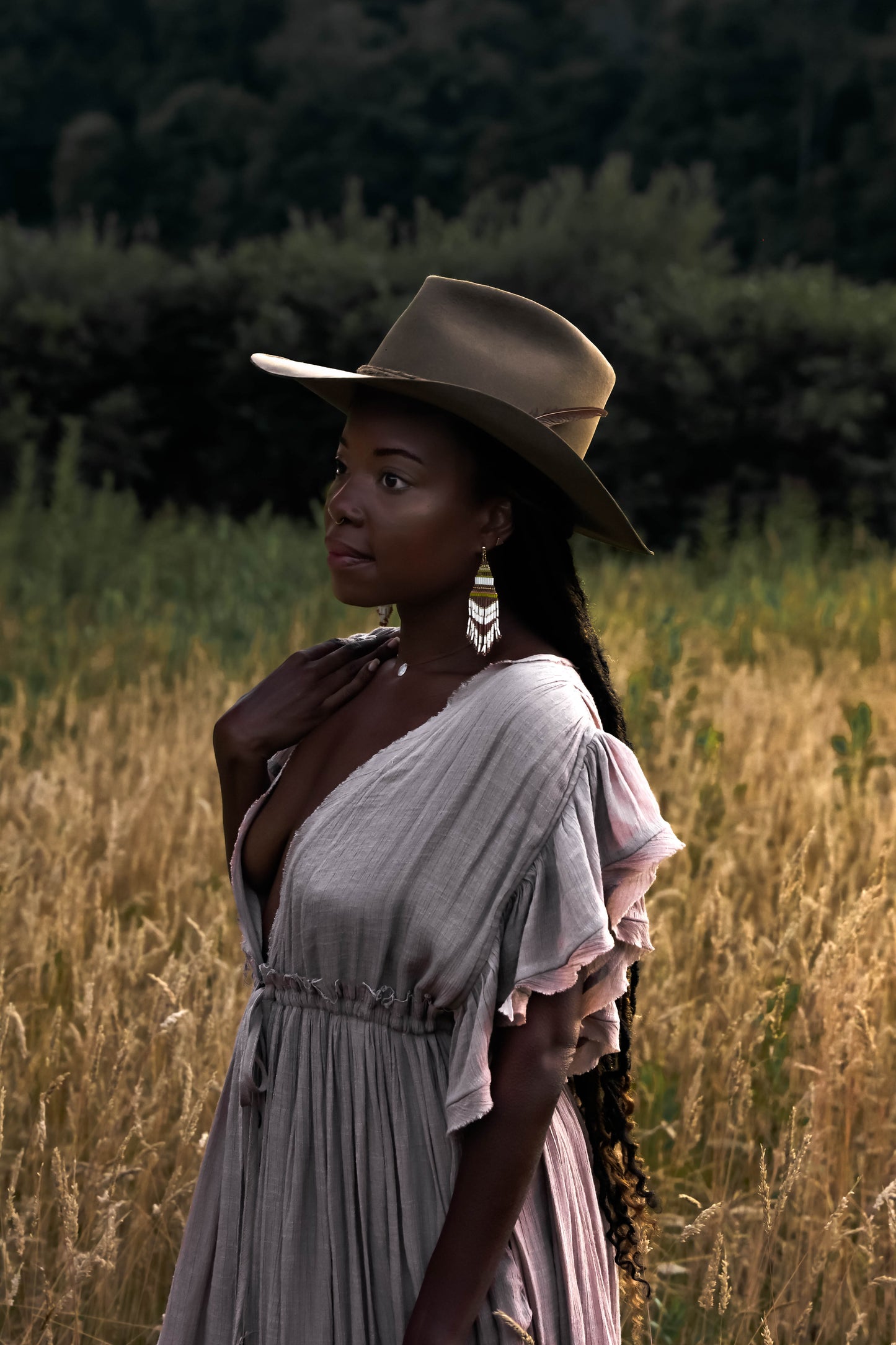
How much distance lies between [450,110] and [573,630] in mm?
31744

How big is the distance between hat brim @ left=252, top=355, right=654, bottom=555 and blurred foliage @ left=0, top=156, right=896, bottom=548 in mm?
9912

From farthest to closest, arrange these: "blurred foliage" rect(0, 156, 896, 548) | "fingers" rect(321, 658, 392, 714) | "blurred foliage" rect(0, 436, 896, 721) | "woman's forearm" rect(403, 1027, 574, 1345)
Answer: "blurred foliage" rect(0, 156, 896, 548), "blurred foliage" rect(0, 436, 896, 721), "fingers" rect(321, 658, 392, 714), "woman's forearm" rect(403, 1027, 574, 1345)

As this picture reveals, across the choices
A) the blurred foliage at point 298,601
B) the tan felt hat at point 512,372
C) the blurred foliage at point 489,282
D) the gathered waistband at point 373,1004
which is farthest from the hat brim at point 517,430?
the blurred foliage at point 489,282

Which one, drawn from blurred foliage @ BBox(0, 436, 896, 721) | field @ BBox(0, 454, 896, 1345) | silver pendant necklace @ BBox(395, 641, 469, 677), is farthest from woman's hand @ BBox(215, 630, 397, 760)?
blurred foliage @ BBox(0, 436, 896, 721)

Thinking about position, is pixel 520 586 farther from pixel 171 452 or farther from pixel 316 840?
pixel 171 452

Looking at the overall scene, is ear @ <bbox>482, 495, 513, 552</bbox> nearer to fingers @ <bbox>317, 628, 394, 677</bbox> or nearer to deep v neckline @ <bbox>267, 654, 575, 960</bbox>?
deep v neckline @ <bbox>267, 654, 575, 960</bbox>

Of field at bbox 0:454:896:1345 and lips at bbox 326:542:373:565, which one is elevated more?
lips at bbox 326:542:373:565

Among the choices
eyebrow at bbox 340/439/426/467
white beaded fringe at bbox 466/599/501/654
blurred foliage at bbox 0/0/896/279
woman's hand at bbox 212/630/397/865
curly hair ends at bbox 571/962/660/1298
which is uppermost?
eyebrow at bbox 340/439/426/467

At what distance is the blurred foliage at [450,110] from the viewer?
27.2 meters

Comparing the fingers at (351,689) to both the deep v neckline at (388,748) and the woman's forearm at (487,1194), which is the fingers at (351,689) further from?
the woman's forearm at (487,1194)

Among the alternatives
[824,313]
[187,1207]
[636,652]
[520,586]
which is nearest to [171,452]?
[824,313]

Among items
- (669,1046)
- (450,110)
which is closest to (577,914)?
(669,1046)

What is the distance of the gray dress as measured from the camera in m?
1.34

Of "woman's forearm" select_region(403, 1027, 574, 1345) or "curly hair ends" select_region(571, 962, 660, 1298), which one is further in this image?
"curly hair ends" select_region(571, 962, 660, 1298)
